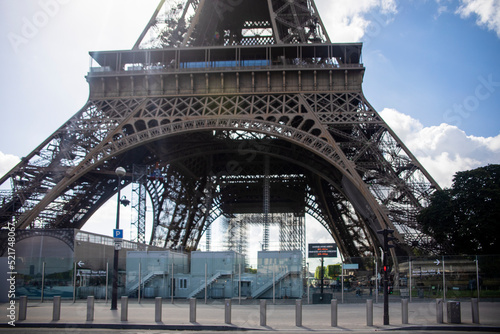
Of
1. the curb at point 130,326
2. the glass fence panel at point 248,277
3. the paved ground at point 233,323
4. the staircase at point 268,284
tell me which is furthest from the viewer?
the staircase at point 268,284

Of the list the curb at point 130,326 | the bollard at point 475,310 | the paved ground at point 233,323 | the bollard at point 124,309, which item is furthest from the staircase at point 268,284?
the bollard at point 475,310

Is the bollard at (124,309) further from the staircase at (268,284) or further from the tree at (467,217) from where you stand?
the tree at (467,217)

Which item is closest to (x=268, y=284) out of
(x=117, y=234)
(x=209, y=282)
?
(x=209, y=282)

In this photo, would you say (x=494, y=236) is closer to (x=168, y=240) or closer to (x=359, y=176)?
(x=359, y=176)

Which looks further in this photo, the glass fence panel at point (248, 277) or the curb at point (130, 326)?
the glass fence panel at point (248, 277)

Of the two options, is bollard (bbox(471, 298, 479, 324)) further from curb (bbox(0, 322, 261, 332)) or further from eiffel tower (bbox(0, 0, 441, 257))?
eiffel tower (bbox(0, 0, 441, 257))

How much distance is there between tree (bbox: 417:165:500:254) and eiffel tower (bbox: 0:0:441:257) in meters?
Result: 0.92

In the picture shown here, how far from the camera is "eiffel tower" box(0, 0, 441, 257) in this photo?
32938 millimetres

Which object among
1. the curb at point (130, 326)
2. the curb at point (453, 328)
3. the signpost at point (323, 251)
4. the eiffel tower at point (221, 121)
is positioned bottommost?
the curb at point (130, 326)

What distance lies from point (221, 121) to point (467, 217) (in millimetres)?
17897

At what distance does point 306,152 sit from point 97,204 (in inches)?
701

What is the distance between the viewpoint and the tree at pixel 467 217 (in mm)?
32281

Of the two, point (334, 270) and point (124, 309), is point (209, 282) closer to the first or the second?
point (334, 270)

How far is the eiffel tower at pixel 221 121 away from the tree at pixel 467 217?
92 centimetres
